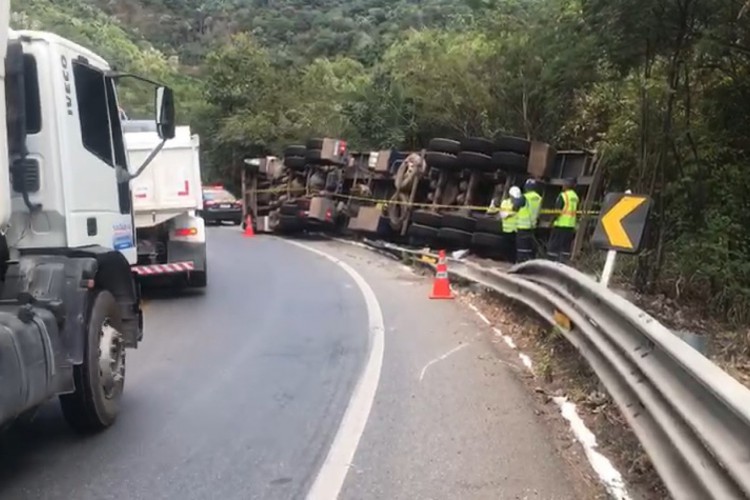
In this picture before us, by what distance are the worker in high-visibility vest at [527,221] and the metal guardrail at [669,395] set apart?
315 inches

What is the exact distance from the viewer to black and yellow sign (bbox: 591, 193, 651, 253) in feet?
25.5

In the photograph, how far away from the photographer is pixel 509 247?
54.9ft

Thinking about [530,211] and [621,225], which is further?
[530,211]

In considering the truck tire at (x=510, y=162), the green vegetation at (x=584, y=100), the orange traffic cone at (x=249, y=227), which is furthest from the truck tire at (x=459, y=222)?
the orange traffic cone at (x=249, y=227)

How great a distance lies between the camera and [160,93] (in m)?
7.13

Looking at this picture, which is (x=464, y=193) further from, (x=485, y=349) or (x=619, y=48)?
(x=485, y=349)

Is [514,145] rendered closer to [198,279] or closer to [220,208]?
[198,279]

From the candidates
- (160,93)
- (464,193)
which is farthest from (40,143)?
(464,193)

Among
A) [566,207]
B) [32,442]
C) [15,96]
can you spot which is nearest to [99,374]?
[32,442]

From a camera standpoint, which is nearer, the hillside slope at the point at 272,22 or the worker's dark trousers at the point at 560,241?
the worker's dark trousers at the point at 560,241

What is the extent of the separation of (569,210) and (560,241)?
0.63m

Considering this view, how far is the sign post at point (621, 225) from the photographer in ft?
25.5

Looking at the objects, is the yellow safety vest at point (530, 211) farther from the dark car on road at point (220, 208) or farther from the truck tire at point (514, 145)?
the dark car on road at point (220, 208)

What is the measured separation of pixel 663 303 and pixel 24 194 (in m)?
7.26
